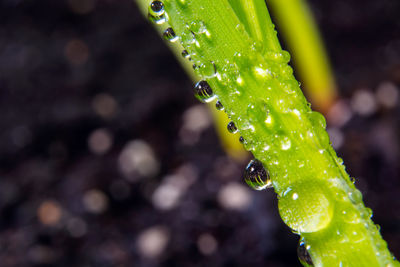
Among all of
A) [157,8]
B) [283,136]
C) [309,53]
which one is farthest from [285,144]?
[309,53]

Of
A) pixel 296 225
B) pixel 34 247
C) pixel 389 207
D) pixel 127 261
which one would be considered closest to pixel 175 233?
pixel 127 261

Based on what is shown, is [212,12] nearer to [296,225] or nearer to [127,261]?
[296,225]

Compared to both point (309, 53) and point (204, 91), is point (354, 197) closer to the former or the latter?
point (204, 91)

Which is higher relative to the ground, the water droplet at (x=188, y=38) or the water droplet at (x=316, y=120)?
the water droplet at (x=188, y=38)

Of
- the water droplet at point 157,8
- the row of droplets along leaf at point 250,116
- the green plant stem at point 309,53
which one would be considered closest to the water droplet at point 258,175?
the row of droplets along leaf at point 250,116

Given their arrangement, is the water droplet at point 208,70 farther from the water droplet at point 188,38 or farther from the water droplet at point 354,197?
the water droplet at point 354,197
